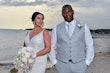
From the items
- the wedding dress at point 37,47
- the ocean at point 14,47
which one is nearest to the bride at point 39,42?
the wedding dress at point 37,47

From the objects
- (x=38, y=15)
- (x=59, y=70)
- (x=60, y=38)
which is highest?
(x=38, y=15)

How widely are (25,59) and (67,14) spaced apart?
106cm

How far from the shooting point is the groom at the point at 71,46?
6.00 metres

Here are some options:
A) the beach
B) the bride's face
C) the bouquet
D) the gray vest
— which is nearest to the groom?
the gray vest

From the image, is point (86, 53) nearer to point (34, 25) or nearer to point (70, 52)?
point (70, 52)

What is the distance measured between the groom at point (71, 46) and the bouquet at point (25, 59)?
473 millimetres

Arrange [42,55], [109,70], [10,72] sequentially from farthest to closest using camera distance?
[10,72] < [109,70] < [42,55]

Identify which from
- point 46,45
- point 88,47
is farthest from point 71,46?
point 46,45

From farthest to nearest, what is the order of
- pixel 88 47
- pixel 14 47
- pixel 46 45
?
pixel 14 47 → pixel 88 47 → pixel 46 45

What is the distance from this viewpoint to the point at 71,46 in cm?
600

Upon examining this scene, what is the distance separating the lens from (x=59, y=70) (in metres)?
6.10

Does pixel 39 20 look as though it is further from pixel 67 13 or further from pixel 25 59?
pixel 25 59

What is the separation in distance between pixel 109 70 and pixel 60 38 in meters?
8.62

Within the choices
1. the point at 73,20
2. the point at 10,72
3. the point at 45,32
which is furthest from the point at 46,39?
the point at 10,72
